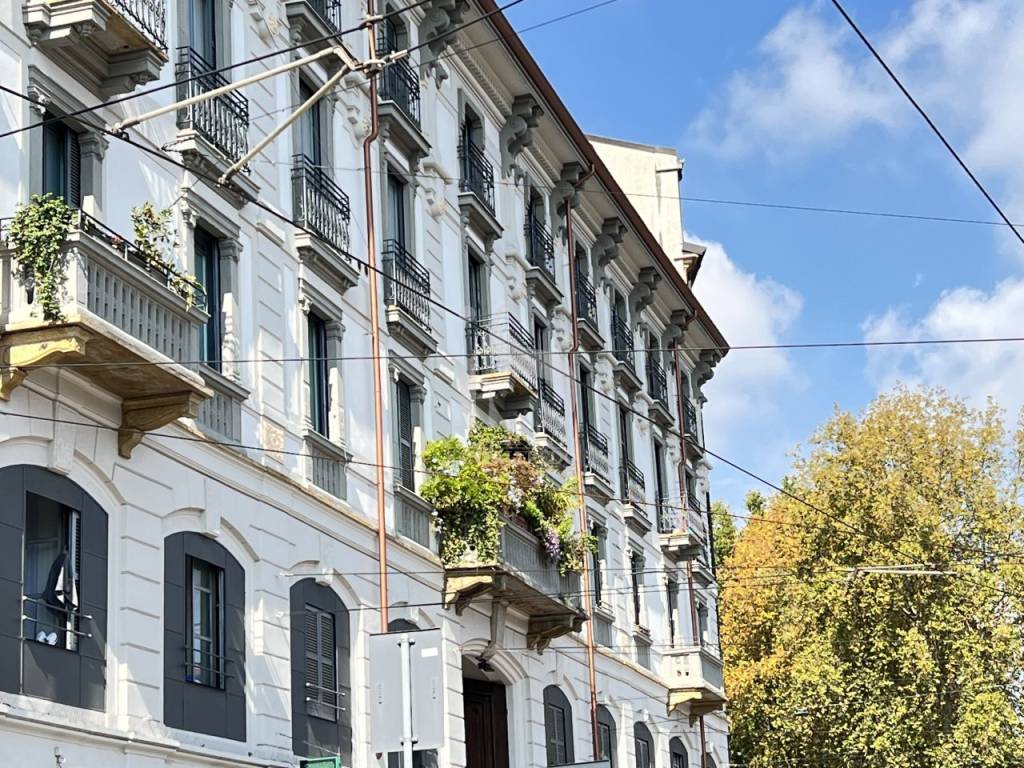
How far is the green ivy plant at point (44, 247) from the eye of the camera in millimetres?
15266

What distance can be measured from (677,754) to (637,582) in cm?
442

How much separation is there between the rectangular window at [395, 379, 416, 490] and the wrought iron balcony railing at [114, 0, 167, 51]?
7999 millimetres

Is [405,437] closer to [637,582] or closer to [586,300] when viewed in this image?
[586,300]

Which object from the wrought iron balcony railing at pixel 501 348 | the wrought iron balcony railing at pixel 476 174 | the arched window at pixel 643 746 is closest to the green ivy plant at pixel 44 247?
the wrought iron balcony railing at pixel 501 348

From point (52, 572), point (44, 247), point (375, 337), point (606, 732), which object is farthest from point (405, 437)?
point (44, 247)

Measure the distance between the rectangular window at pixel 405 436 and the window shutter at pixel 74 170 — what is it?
8724mm

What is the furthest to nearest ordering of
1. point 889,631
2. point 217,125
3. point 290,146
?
point 889,631 < point 290,146 < point 217,125

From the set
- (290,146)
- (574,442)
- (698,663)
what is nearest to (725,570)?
(698,663)

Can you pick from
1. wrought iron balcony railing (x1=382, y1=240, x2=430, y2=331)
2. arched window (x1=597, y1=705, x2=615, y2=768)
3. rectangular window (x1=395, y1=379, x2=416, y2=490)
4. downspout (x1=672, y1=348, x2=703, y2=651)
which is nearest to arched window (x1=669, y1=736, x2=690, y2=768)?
downspout (x1=672, y1=348, x2=703, y2=651)

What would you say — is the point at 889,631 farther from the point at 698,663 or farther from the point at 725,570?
the point at 725,570

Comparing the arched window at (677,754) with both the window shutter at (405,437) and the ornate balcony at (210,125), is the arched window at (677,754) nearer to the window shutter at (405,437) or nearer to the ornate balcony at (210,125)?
the window shutter at (405,437)

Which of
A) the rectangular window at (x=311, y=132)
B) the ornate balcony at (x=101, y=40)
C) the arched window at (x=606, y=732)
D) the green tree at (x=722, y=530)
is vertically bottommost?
the arched window at (x=606, y=732)

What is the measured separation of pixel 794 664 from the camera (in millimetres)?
46969

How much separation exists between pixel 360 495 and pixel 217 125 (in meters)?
5.69
